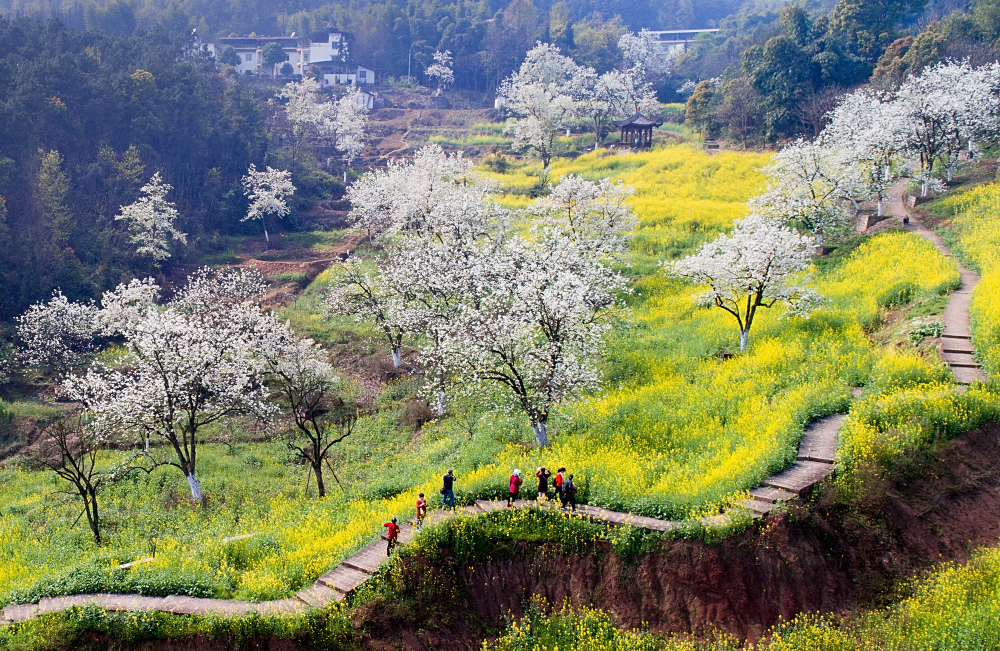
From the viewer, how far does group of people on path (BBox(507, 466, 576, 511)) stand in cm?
2041

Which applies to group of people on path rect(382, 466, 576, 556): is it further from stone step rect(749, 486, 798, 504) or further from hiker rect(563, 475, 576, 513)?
stone step rect(749, 486, 798, 504)

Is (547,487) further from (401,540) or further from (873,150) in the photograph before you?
(873,150)

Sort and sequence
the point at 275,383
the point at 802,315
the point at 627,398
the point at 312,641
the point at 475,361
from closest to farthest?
the point at 312,641 → the point at 475,361 → the point at 627,398 → the point at 802,315 → the point at 275,383

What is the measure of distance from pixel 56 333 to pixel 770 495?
42.0 metres

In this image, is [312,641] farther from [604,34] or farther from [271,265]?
[604,34]

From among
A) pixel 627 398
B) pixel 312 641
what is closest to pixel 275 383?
pixel 627 398

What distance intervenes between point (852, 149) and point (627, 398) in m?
28.4

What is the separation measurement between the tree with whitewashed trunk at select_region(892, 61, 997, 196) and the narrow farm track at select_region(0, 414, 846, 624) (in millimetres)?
33149

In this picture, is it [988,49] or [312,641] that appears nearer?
[312,641]

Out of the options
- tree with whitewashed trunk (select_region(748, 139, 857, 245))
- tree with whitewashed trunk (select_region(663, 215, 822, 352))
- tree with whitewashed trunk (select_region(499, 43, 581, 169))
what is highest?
tree with whitewashed trunk (select_region(499, 43, 581, 169))

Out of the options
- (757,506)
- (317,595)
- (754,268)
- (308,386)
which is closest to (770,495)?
(757,506)

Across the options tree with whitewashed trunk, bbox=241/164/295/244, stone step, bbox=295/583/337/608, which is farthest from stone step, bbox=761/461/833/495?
tree with whitewashed trunk, bbox=241/164/295/244

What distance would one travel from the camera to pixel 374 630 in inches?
684

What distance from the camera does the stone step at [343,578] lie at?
1827 centimetres
